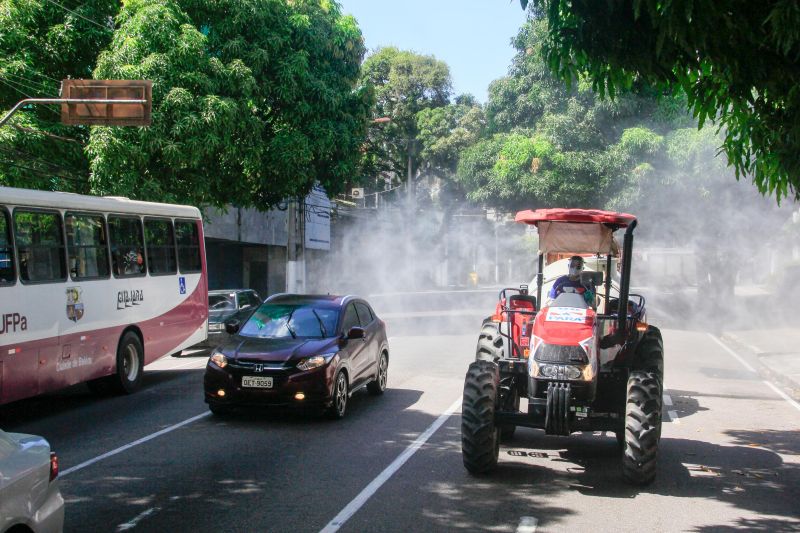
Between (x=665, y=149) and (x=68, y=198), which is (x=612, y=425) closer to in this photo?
(x=68, y=198)

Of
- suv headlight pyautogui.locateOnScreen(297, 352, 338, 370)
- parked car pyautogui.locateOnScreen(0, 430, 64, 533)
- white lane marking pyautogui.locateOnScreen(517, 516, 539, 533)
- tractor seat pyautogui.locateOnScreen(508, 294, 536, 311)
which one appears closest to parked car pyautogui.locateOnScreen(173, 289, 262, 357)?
suv headlight pyautogui.locateOnScreen(297, 352, 338, 370)

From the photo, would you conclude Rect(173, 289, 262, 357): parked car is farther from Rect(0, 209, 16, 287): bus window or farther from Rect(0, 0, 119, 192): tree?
Rect(0, 209, 16, 287): bus window

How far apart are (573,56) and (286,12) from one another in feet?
55.2

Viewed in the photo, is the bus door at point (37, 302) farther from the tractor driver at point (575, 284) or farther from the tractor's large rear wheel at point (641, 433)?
the tractor's large rear wheel at point (641, 433)

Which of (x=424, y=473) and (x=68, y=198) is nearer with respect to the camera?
(x=424, y=473)

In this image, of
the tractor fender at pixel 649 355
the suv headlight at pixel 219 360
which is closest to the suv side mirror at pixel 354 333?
the suv headlight at pixel 219 360

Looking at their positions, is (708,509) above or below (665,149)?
below

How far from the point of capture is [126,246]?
14.4 meters

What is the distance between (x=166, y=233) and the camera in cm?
1580

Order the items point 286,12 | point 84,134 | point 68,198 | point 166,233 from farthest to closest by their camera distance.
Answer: point 286,12
point 84,134
point 166,233
point 68,198

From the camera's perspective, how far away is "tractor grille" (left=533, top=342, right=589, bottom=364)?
26.3 ft

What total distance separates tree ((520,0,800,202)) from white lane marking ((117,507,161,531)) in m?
4.99

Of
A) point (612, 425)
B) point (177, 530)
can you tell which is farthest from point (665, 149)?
point (177, 530)

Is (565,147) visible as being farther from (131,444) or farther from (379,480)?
(379,480)
